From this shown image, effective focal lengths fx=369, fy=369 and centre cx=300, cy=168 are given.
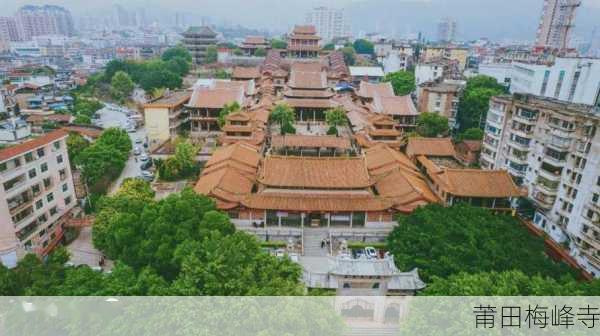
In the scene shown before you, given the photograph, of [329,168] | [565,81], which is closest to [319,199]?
[329,168]

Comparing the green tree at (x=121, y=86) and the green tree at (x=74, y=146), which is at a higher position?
the green tree at (x=121, y=86)

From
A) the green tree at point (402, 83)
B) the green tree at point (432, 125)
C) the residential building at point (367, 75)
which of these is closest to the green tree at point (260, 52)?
the residential building at point (367, 75)

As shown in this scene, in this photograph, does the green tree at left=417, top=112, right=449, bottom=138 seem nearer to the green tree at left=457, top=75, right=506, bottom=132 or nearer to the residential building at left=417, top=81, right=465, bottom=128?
the residential building at left=417, top=81, right=465, bottom=128

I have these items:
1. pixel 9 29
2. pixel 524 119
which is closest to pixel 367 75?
pixel 524 119

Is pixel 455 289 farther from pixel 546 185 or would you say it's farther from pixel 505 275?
pixel 546 185

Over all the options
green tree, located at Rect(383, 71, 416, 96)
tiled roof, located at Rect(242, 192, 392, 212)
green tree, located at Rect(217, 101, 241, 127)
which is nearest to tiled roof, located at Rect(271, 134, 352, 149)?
green tree, located at Rect(217, 101, 241, 127)

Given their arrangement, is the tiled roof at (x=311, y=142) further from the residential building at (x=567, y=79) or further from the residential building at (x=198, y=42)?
the residential building at (x=198, y=42)
